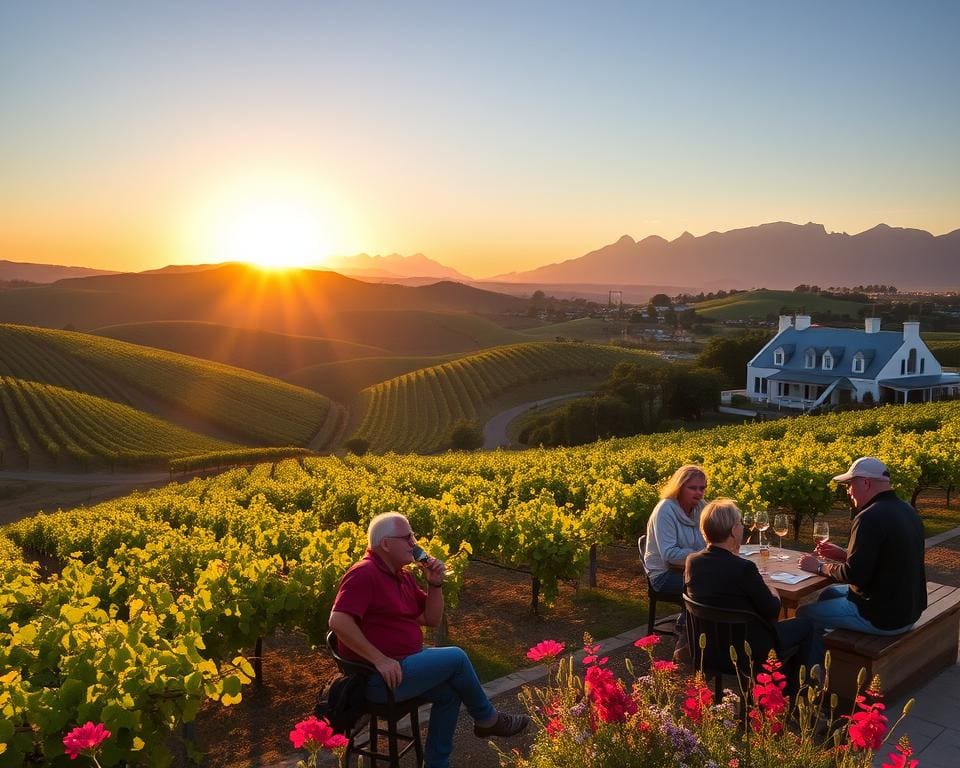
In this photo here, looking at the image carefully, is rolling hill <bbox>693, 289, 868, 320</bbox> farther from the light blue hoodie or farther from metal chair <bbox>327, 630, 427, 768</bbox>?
metal chair <bbox>327, 630, 427, 768</bbox>

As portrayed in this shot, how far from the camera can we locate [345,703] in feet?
13.6

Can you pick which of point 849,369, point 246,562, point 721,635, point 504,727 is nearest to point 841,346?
point 849,369

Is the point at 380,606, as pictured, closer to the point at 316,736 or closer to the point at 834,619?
the point at 316,736

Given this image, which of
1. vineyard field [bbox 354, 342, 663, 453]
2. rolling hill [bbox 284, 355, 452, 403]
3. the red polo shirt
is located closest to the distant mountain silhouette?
rolling hill [bbox 284, 355, 452, 403]

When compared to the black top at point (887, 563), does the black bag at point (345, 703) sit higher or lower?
lower

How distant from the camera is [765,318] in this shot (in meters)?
143

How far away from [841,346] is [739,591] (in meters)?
53.8

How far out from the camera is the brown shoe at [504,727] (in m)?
4.46

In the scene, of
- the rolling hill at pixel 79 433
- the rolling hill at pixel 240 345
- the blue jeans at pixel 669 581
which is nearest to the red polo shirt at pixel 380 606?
the blue jeans at pixel 669 581

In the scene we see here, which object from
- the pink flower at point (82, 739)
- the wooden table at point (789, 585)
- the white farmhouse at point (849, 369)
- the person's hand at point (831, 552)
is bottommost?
the white farmhouse at point (849, 369)

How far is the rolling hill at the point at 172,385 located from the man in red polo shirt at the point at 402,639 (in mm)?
57132

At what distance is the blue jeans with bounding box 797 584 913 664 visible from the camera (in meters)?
5.02

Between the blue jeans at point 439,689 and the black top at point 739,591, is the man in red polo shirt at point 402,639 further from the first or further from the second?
the black top at point 739,591

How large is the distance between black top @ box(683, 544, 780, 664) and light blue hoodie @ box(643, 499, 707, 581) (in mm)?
1332
